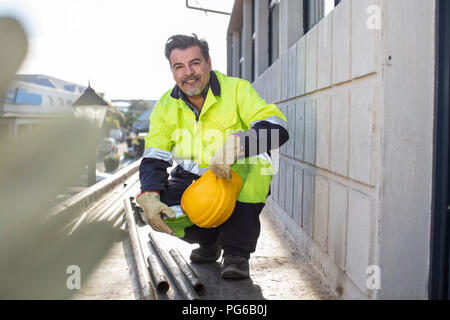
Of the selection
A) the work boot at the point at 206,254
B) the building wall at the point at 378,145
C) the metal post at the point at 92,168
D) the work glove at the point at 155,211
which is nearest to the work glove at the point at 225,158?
the work glove at the point at 155,211

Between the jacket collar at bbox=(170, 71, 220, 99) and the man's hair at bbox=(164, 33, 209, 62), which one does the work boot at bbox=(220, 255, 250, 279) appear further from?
the man's hair at bbox=(164, 33, 209, 62)

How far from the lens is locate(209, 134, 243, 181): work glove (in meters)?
2.17

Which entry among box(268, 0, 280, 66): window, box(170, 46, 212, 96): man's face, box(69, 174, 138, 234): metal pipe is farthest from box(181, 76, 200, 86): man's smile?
box(268, 0, 280, 66): window

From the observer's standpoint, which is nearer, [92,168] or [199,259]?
[199,259]

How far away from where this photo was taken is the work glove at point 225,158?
2166 mm

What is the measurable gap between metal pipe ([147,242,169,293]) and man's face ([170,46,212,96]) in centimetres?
116

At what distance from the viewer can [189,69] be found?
2.55m

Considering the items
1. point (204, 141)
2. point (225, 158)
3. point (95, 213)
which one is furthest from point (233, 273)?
point (95, 213)

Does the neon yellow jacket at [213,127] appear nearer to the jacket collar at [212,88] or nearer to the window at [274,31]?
the jacket collar at [212,88]

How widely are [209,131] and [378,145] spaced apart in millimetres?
1194

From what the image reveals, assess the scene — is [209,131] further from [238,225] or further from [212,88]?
[238,225]

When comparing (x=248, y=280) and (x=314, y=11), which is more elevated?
(x=314, y=11)

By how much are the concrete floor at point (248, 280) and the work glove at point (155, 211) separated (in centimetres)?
37
